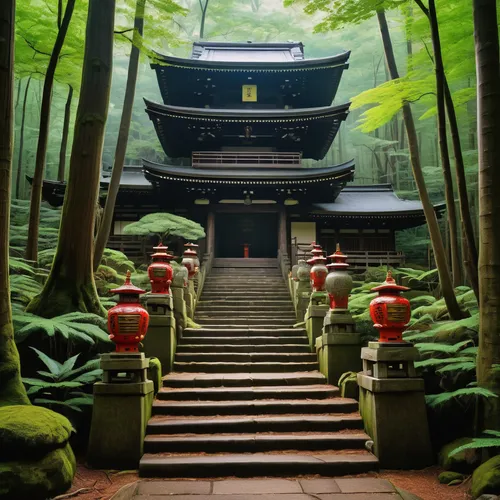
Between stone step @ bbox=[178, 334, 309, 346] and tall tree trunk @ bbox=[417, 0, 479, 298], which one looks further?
stone step @ bbox=[178, 334, 309, 346]

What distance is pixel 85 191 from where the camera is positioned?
714cm

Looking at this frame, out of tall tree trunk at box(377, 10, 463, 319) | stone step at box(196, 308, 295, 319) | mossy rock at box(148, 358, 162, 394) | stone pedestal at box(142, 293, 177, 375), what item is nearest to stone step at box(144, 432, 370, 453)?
mossy rock at box(148, 358, 162, 394)

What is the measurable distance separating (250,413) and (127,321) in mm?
2261

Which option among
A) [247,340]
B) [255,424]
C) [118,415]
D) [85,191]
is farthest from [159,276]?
[255,424]

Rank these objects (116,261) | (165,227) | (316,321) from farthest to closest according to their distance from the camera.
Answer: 1. (165,227)
2. (116,261)
3. (316,321)

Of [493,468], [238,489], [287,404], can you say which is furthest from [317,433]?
[493,468]

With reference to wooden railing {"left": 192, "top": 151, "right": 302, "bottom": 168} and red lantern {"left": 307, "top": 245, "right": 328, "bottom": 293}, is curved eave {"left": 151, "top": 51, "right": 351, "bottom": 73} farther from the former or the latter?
red lantern {"left": 307, "top": 245, "right": 328, "bottom": 293}

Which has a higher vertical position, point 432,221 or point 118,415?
point 432,221

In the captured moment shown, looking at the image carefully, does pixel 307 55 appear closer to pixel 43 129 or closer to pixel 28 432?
pixel 43 129

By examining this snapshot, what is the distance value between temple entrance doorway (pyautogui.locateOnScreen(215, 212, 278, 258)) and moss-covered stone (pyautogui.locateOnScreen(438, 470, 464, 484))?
1610 centimetres

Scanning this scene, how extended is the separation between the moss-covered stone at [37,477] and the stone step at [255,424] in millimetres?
1465

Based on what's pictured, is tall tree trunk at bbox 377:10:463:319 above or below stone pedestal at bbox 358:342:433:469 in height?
above

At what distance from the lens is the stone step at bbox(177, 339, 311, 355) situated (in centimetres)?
814

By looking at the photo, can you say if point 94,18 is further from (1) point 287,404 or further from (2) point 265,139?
(2) point 265,139
